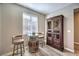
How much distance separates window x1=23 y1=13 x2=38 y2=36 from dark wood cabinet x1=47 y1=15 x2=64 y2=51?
324 mm

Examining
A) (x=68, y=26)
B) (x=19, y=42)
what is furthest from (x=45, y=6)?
(x=19, y=42)

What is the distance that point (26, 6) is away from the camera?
2178mm

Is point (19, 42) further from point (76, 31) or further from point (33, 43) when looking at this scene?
point (76, 31)

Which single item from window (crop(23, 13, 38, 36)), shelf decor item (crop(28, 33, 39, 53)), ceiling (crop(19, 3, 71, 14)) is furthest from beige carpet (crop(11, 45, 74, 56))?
ceiling (crop(19, 3, 71, 14))

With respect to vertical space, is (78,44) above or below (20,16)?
below

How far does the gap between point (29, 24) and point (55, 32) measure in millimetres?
658

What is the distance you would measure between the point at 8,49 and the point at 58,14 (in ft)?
4.54

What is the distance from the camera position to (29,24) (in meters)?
2.31

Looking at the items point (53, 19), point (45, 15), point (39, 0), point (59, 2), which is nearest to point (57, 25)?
point (53, 19)

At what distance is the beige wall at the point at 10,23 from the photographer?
6.92 ft

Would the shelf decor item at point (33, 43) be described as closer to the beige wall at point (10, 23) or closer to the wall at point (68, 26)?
the beige wall at point (10, 23)

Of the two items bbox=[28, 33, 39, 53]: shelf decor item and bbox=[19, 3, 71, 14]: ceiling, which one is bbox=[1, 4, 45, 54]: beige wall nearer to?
bbox=[19, 3, 71, 14]: ceiling

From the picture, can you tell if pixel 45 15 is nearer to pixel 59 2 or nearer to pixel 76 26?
pixel 59 2

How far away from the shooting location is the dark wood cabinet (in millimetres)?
2232
